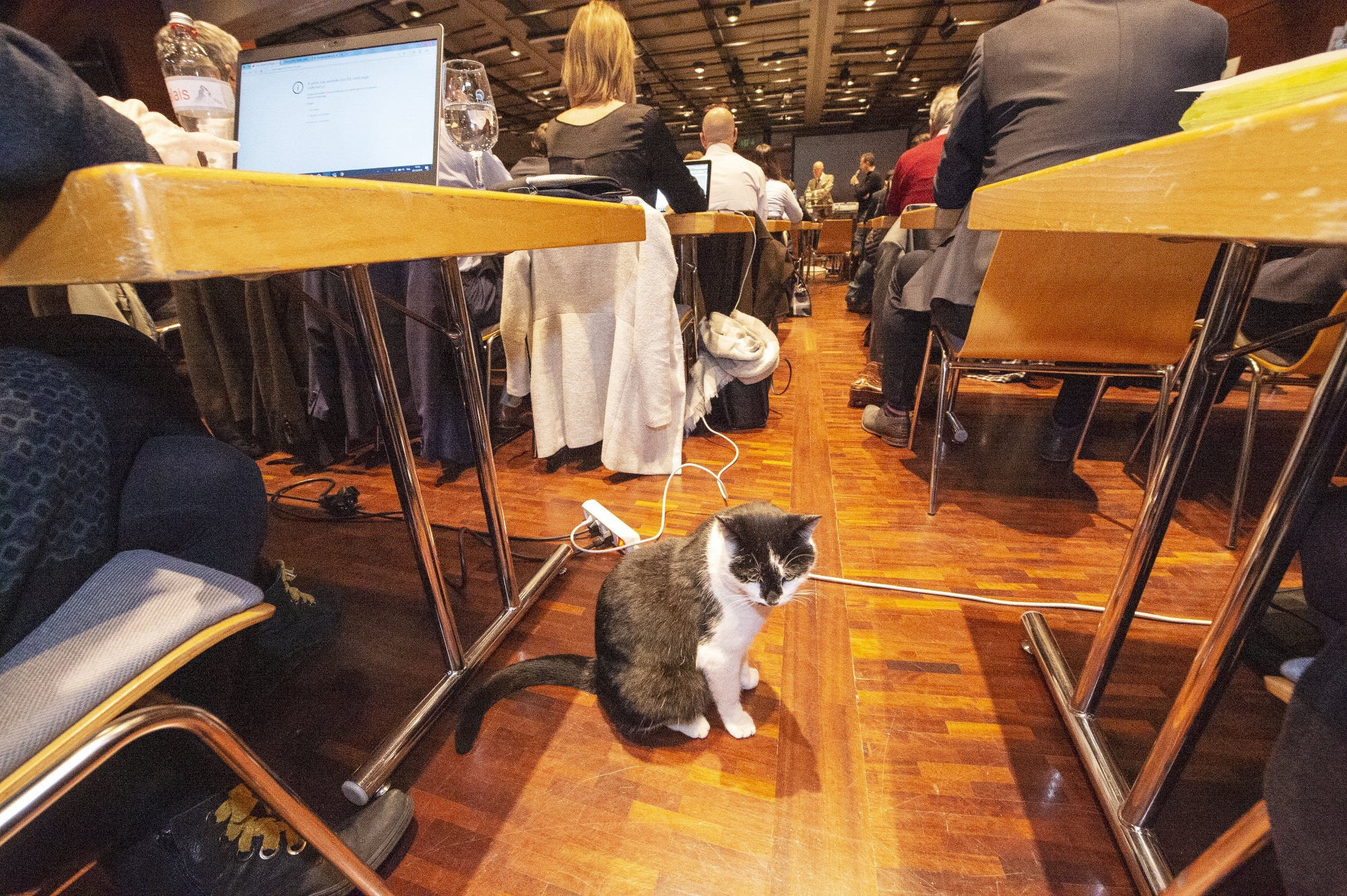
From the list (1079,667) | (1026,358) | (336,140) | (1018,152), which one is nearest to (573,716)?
(1079,667)

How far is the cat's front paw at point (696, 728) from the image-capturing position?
83cm

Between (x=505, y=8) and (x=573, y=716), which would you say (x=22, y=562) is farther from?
(x=505, y=8)

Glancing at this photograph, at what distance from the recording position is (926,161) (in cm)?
231

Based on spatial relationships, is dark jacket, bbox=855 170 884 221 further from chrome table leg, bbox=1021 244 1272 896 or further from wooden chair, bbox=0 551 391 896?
wooden chair, bbox=0 551 391 896

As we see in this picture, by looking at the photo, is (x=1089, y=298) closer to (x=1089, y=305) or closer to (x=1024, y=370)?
(x=1089, y=305)

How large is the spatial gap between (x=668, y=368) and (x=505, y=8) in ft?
20.5

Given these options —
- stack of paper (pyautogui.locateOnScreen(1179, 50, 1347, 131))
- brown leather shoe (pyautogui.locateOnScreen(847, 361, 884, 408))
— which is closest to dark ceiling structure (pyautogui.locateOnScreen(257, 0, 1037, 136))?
brown leather shoe (pyautogui.locateOnScreen(847, 361, 884, 408))

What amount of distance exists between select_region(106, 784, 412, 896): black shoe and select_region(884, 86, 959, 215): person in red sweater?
2717 millimetres

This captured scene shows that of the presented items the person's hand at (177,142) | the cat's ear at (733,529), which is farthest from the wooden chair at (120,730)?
the person's hand at (177,142)

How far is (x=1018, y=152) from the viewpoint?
1.14 metres

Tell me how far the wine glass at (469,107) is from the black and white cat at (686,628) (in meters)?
0.88

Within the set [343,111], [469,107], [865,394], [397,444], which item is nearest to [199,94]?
[343,111]

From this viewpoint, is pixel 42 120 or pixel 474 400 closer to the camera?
pixel 42 120

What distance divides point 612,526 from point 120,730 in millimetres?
992
